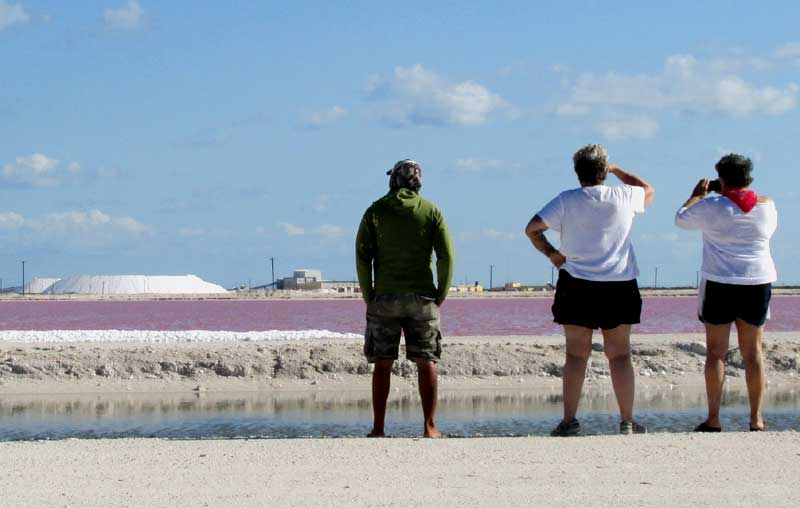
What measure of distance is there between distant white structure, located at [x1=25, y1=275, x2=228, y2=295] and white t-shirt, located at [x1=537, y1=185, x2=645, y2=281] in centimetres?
17665

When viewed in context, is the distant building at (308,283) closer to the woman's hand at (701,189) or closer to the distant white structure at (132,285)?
the distant white structure at (132,285)

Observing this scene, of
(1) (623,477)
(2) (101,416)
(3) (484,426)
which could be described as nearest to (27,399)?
(2) (101,416)

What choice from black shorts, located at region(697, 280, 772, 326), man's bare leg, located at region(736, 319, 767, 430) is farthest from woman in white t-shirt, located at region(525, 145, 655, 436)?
man's bare leg, located at region(736, 319, 767, 430)

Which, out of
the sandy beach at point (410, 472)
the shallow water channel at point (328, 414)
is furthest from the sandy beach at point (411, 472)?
the shallow water channel at point (328, 414)

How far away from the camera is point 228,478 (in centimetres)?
514

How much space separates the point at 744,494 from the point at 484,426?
382 centimetres

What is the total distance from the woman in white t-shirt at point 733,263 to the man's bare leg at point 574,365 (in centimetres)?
84

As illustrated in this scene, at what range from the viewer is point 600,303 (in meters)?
6.67

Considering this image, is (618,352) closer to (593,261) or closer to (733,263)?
(593,261)

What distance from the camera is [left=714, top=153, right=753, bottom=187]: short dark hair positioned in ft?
23.0

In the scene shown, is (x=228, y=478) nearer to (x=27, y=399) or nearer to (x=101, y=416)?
(x=101, y=416)

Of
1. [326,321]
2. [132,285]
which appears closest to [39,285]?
[132,285]

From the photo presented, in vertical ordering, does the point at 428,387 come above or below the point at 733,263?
below

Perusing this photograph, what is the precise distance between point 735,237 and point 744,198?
0.85 ft
